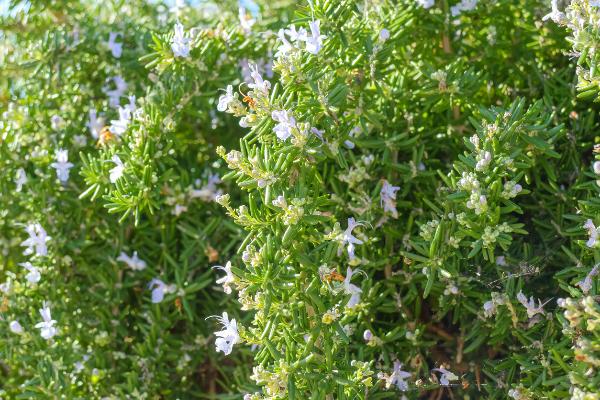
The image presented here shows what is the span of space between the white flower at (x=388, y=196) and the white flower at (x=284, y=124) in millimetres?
430

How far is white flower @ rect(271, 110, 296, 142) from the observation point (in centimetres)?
175

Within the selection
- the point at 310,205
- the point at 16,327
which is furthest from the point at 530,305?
the point at 16,327

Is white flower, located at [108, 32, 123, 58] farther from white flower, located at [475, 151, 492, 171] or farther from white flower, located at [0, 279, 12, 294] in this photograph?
white flower, located at [475, 151, 492, 171]

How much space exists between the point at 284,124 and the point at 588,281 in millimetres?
710

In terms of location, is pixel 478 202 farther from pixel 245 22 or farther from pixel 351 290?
pixel 245 22

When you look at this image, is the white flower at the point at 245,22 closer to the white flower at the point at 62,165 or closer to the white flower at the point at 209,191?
the white flower at the point at 209,191

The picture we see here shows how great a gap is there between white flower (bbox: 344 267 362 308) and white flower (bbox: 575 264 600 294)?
0.48 meters

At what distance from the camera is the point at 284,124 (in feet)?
5.78

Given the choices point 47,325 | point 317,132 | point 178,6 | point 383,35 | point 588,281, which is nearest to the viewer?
point 588,281

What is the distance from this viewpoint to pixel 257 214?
1.79 metres

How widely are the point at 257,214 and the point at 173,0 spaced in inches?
56.1

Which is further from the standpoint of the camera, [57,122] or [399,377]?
[57,122]

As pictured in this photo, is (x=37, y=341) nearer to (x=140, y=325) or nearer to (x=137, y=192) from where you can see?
(x=140, y=325)

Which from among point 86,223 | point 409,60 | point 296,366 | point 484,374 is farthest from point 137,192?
point 484,374
